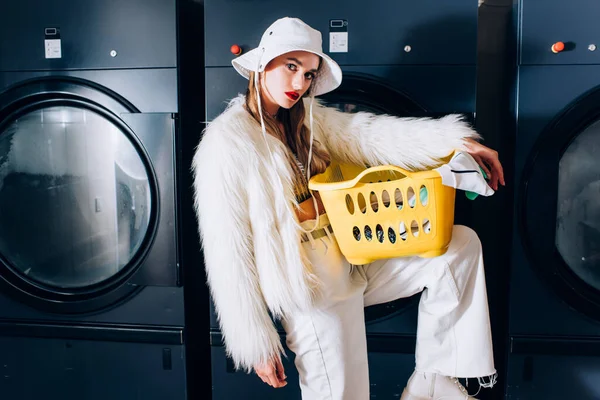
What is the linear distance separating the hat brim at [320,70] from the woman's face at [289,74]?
3 centimetres

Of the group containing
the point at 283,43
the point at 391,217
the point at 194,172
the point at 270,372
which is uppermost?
the point at 283,43

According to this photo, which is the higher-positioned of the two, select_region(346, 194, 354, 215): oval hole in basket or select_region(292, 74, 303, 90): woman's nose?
select_region(292, 74, 303, 90): woman's nose

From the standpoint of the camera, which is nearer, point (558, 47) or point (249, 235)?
point (249, 235)

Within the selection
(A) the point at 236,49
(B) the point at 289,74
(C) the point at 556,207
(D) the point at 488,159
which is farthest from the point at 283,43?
(C) the point at 556,207

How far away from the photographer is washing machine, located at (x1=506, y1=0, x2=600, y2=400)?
4.62 feet

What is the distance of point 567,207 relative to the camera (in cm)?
147

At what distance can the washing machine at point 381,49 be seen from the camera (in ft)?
4.63

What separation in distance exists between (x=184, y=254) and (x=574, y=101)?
1.33 m

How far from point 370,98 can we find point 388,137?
19cm

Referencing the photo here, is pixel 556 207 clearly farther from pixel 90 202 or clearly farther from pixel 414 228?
pixel 90 202

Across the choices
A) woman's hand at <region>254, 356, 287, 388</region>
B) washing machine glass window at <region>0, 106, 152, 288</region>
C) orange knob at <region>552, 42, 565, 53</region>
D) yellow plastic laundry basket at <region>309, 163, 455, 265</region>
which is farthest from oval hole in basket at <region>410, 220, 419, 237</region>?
washing machine glass window at <region>0, 106, 152, 288</region>

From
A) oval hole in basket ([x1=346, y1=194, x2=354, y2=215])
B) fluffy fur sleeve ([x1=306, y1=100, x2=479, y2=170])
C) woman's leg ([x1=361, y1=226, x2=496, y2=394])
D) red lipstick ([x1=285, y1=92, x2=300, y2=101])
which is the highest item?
red lipstick ([x1=285, y1=92, x2=300, y2=101])

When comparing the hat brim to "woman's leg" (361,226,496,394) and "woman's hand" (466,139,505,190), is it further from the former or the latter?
"woman's leg" (361,226,496,394)

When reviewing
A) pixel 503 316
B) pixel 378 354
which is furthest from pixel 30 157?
pixel 503 316
